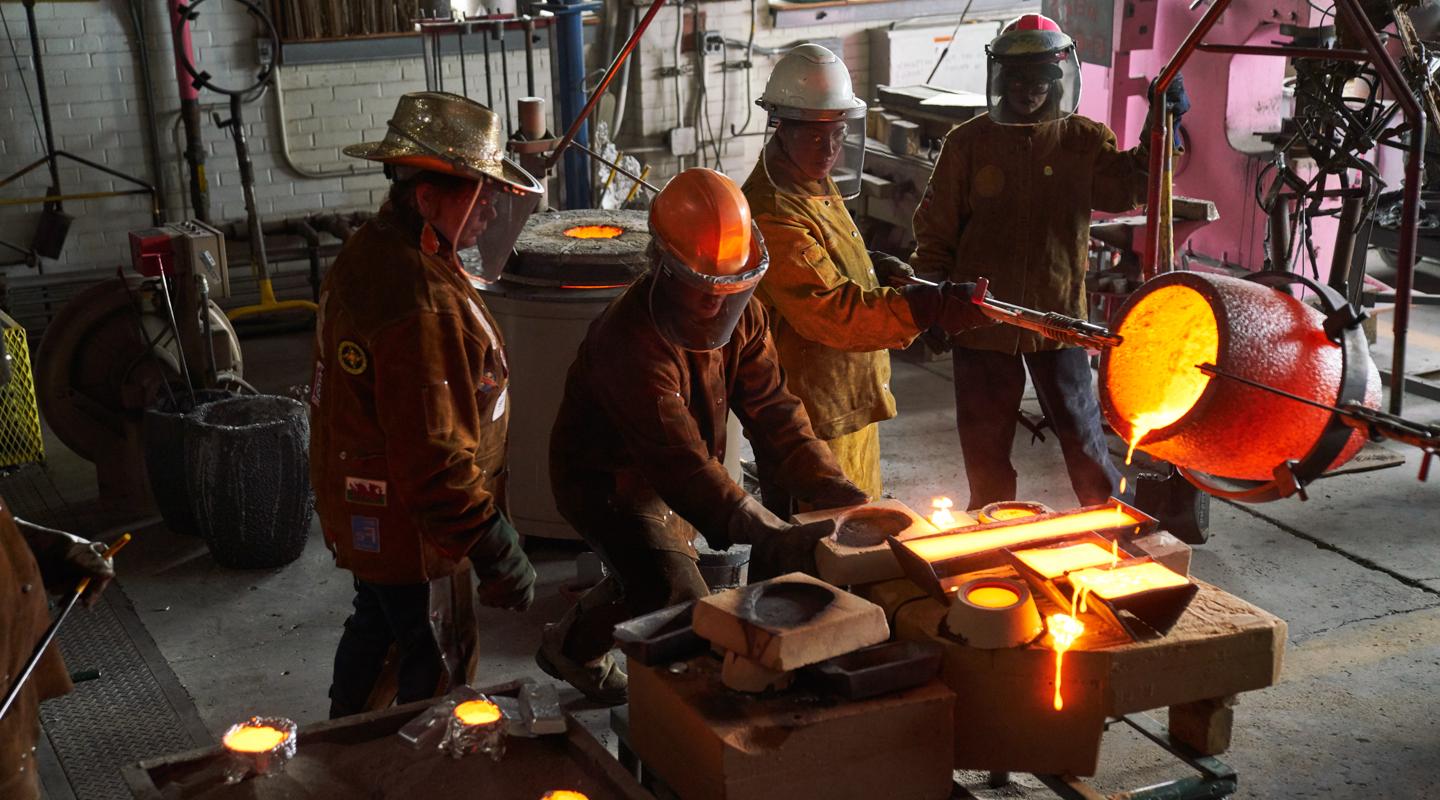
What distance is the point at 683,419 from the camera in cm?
295

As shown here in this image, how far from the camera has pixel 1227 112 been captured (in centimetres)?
693

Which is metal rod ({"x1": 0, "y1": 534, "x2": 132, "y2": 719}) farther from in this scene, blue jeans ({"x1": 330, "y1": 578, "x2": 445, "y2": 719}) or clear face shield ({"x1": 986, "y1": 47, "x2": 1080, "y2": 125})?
clear face shield ({"x1": 986, "y1": 47, "x2": 1080, "y2": 125})

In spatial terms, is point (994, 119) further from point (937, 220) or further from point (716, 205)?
point (716, 205)

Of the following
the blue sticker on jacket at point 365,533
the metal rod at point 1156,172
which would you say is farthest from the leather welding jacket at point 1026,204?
the blue sticker on jacket at point 365,533

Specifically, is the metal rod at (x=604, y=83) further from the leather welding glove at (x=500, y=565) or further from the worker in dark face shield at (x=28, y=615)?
the worker in dark face shield at (x=28, y=615)

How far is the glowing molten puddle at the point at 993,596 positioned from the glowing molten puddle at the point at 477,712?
84 cm


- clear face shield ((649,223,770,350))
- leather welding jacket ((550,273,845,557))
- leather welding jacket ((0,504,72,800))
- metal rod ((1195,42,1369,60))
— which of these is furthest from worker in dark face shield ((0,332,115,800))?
metal rod ((1195,42,1369,60))

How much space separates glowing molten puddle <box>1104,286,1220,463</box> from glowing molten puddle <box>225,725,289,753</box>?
1.47m

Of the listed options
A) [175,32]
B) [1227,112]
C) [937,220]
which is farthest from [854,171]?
[175,32]

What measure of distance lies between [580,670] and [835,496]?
1016mm

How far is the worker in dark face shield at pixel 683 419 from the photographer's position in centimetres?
285

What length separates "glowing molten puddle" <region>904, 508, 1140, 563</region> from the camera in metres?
2.64

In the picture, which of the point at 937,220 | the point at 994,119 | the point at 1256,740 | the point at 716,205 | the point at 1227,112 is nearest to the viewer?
the point at 716,205

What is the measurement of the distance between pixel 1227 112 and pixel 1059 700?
5.25 m
